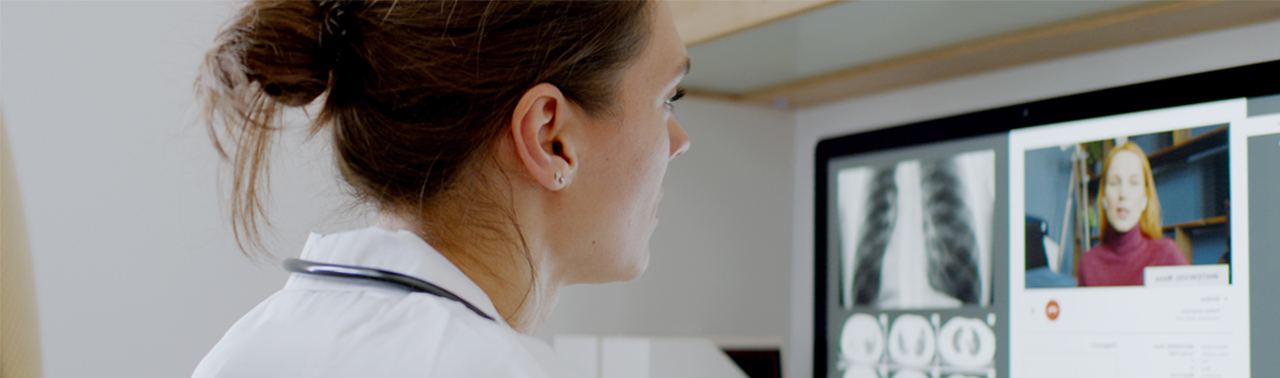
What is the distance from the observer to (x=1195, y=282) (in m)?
0.69

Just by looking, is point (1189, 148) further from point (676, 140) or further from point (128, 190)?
point (128, 190)

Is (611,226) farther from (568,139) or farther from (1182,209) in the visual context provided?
(1182,209)

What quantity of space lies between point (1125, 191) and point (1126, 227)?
0.03 meters

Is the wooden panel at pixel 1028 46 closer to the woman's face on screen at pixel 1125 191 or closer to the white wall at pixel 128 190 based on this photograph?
the woman's face on screen at pixel 1125 191

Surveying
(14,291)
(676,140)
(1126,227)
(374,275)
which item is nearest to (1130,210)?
(1126,227)

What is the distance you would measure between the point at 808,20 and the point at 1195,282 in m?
0.36

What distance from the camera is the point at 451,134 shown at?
53 cm

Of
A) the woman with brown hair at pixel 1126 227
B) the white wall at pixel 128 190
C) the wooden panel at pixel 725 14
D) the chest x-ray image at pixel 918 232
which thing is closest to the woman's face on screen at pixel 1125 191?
the woman with brown hair at pixel 1126 227

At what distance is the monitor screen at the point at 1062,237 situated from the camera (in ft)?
2.22

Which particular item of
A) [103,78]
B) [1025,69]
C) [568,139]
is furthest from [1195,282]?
[103,78]

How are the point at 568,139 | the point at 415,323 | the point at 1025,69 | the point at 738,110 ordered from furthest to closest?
1. the point at 738,110
2. the point at 1025,69
3. the point at 568,139
4. the point at 415,323

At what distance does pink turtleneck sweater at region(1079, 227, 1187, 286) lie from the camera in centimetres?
71

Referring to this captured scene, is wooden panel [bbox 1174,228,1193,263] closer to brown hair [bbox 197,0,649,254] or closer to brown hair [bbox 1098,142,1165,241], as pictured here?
brown hair [bbox 1098,142,1165,241]

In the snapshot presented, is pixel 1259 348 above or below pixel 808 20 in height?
below
